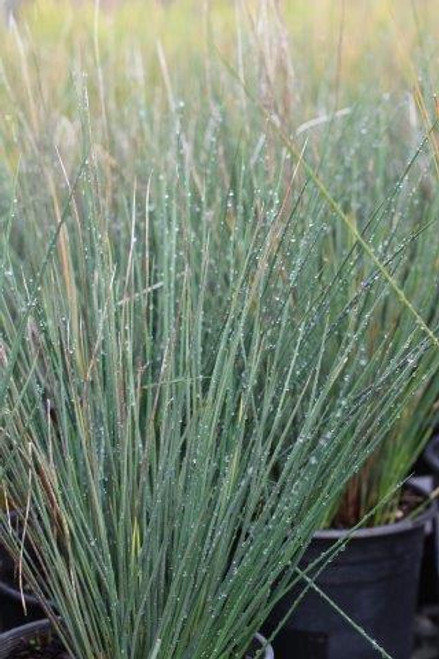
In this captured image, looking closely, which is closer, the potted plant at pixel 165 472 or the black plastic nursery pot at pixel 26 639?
the potted plant at pixel 165 472

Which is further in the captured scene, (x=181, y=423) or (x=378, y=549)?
(x=378, y=549)

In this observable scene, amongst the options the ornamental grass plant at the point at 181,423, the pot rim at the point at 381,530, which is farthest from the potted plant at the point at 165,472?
the pot rim at the point at 381,530

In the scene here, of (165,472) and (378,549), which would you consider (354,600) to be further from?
(165,472)

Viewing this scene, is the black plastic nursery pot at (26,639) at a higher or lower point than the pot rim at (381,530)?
higher

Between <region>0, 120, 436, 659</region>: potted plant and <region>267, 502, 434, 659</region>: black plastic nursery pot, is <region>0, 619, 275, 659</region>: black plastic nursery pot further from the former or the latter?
<region>267, 502, 434, 659</region>: black plastic nursery pot

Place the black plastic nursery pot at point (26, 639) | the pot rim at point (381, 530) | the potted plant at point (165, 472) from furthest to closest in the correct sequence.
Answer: the pot rim at point (381, 530) < the black plastic nursery pot at point (26, 639) < the potted plant at point (165, 472)

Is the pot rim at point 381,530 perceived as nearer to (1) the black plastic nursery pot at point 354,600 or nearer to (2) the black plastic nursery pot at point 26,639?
(1) the black plastic nursery pot at point 354,600

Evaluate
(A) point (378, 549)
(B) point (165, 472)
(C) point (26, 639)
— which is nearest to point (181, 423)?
(B) point (165, 472)

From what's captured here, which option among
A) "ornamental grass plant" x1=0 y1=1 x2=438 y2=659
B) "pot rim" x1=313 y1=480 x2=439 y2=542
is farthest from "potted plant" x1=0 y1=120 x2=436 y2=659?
"pot rim" x1=313 y1=480 x2=439 y2=542
